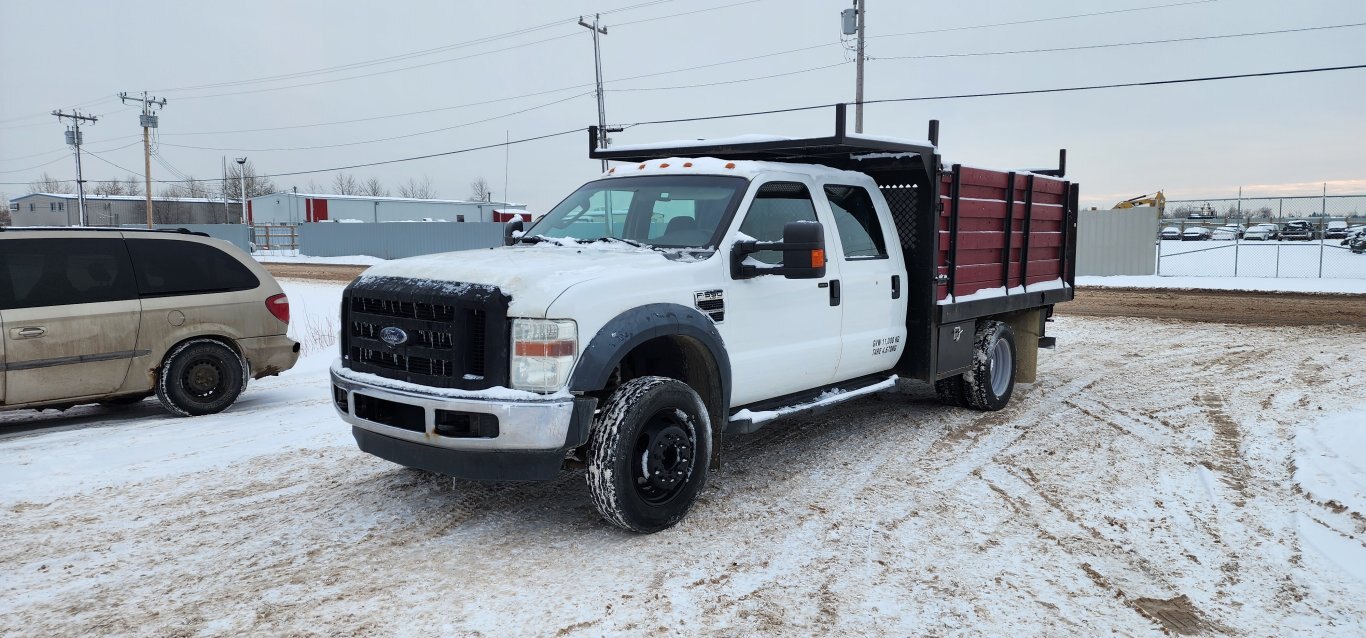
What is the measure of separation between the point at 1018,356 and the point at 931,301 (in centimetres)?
259

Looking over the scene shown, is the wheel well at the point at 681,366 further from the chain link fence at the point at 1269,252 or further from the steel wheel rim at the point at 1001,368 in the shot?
the chain link fence at the point at 1269,252

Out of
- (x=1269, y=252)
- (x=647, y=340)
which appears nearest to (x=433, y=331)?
(x=647, y=340)

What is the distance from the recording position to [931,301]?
678cm

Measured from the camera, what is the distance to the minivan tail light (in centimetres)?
800

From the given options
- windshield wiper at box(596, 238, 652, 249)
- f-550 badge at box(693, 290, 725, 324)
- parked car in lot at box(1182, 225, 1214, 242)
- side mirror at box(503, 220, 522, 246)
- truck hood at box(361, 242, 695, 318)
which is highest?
parked car in lot at box(1182, 225, 1214, 242)

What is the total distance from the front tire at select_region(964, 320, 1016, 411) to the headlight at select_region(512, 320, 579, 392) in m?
4.60

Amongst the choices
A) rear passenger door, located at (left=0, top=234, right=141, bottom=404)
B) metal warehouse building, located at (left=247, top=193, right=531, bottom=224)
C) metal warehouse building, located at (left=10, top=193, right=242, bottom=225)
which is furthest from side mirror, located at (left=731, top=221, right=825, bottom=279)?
metal warehouse building, located at (left=10, top=193, right=242, bottom=225)

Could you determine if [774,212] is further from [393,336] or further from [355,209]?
[355,209]

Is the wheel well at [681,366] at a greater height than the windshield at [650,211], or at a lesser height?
lesser

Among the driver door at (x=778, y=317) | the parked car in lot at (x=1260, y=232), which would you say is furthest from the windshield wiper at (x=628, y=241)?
the parked car in lot at (x=1260, y=232)

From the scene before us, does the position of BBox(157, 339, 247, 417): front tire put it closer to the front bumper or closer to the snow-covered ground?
the front bumper

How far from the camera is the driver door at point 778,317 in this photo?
525cm

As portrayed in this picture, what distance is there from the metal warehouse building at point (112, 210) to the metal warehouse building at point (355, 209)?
354cm

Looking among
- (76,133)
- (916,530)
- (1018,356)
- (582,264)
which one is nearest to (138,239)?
(582,264)
